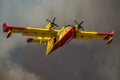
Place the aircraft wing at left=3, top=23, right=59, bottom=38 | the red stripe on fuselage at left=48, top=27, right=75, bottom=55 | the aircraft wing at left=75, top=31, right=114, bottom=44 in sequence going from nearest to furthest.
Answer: the red stripe on fuselage at left=48, top=27, right=75, bottom=55 < the aircraft wing at left=3, top=23, right=59, bottom=38 < the aircraft wing at left=75, top=31, right=114, bottom=44

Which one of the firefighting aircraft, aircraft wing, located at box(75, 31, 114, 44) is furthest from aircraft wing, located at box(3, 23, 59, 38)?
aircraft wing, located at box(75, 31, 114, 44)

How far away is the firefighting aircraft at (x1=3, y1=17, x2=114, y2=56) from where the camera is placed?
81062mm

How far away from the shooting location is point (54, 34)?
86938 mm

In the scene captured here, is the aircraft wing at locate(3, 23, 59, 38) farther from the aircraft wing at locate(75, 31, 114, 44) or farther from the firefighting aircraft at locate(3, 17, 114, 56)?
the aircraft wing at locate(75, 31, 114, 44)

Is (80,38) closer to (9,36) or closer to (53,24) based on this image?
(53,24)

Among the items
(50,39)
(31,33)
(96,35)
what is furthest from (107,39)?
(31,33)

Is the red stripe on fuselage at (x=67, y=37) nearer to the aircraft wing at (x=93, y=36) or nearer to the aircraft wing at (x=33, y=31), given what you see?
the aircraft wing at (x=33, y=31)

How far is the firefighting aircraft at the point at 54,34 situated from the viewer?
3191 inches

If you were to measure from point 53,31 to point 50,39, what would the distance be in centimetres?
731

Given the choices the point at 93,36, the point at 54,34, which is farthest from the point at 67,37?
the point at 93,36

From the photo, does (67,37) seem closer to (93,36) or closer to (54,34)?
(54,34)


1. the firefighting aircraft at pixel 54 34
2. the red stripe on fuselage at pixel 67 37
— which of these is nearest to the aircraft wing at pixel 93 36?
the firefighting aircraft at pixel 54 34

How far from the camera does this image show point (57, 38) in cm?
8556

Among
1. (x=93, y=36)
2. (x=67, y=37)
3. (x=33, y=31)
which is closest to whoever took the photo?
(x=67, y=37)
